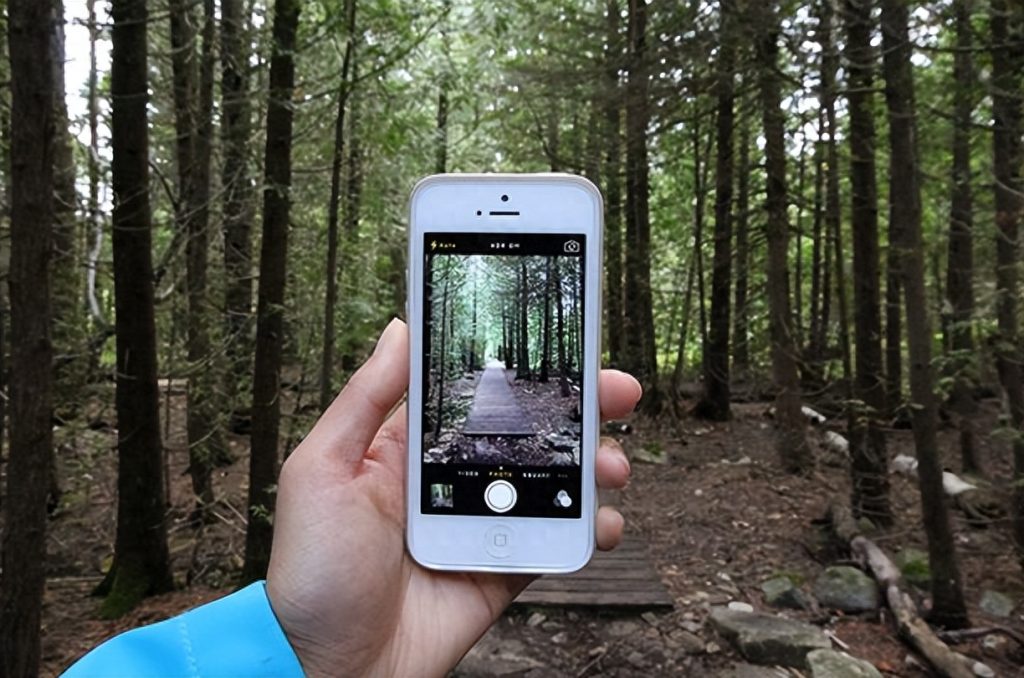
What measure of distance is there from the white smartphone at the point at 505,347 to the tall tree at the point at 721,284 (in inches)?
361

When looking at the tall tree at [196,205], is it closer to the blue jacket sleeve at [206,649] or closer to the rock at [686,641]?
the rock at [686,641]

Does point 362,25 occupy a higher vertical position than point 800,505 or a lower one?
higher

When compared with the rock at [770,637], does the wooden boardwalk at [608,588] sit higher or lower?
higher

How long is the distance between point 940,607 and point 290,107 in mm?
6346

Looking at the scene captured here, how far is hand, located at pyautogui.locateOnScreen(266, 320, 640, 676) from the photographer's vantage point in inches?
71.7

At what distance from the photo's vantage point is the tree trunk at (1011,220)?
506 centimetres

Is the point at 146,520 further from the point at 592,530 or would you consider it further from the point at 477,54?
the point at 477,54

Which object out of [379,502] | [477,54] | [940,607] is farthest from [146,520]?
[477,54]

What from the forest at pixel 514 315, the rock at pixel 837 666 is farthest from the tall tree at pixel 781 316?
the rock at pixel 837 666

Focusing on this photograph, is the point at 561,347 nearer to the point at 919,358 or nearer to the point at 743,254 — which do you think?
the point at 919,358

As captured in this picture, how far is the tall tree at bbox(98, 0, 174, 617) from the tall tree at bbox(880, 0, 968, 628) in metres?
6.13

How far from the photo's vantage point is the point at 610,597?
602 centimetres

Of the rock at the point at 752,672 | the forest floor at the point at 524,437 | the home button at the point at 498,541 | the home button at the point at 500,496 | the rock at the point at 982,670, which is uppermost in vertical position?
the forest floor at the point at 524,437

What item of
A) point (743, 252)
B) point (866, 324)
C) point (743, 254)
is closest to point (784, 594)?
point (866, 324)
